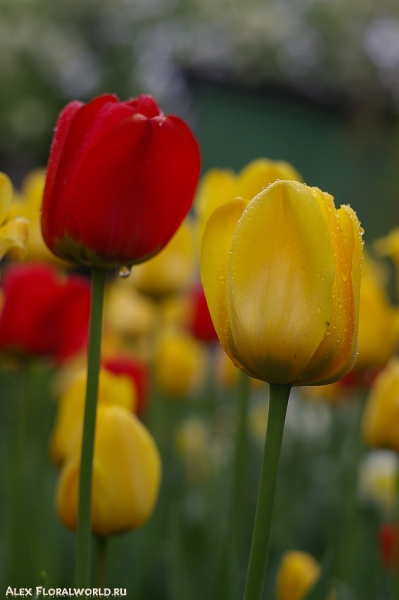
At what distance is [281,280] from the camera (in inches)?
15.7

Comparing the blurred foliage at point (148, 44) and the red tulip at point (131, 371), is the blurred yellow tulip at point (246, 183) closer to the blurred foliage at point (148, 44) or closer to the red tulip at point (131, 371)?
the red tulip at point (131, 371)

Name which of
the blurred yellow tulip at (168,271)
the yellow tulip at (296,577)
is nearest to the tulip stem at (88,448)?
the yellow tulip at (296,577)

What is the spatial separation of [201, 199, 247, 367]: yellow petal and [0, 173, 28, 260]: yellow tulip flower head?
0.36ft

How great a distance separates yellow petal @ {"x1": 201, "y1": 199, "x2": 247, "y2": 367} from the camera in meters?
0.42

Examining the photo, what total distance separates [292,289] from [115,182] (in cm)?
16

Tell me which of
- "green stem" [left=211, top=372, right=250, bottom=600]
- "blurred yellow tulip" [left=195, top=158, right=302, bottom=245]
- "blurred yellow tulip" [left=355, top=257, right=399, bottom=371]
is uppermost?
"blurred yellow tulip" [left=195, top=158, right=302, bottom=245]

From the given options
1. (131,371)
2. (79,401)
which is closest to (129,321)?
(131,371)

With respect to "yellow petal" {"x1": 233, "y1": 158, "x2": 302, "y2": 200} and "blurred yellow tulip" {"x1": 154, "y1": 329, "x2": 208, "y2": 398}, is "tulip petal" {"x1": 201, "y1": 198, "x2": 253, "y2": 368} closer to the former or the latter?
"yellow petal" {"x1": 233, "y1": 158, "x2": 302, "y2": 200}

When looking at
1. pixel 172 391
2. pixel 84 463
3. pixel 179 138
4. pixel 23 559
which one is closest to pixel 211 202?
pixel 179 138

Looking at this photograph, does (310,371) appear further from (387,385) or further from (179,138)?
(387,385)

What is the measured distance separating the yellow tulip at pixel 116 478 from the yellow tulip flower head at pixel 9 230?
199 millimetres

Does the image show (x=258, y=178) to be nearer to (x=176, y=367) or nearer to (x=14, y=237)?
(x=14, y=237)

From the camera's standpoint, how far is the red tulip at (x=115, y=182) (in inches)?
19.1

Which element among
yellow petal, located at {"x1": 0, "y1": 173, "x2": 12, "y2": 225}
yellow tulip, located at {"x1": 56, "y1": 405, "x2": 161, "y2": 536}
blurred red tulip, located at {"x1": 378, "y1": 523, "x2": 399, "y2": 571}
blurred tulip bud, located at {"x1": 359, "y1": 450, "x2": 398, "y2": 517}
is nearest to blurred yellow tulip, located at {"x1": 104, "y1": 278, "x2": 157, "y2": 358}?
blurred tulip bud, located at {"x1": 359, "y1": 450, "x2": 398, "y2": 517}
